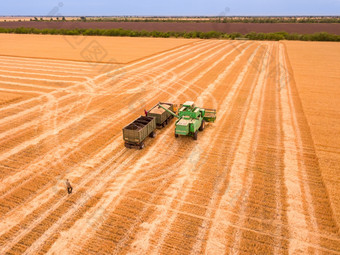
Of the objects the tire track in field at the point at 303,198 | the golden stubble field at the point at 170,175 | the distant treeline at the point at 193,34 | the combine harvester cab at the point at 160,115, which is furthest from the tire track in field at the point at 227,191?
the distant treeline at the point at 193,34

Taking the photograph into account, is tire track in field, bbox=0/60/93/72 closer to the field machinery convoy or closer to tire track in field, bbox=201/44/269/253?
the field machinery convoy

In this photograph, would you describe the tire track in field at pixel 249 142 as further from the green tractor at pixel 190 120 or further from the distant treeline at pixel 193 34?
the distant treeline at pixel 193 34

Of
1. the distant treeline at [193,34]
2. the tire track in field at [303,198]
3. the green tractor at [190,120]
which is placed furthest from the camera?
the distant treeline at [193,34]

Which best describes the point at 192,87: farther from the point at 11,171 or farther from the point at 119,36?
the point at 119,36

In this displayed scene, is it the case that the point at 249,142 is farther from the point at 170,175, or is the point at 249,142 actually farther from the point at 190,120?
the point at 170,175

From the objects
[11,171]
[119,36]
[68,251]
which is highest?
[119,36]

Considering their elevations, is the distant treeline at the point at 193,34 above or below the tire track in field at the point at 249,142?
above

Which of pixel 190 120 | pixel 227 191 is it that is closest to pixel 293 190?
pixel 227 191

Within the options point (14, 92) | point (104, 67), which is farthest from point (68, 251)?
point (104, 67)

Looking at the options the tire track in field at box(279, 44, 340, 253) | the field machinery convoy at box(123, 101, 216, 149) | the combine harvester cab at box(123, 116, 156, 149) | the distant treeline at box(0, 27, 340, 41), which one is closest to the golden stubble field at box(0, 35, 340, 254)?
the tire track in field at box(279, 44, 340, 253)
